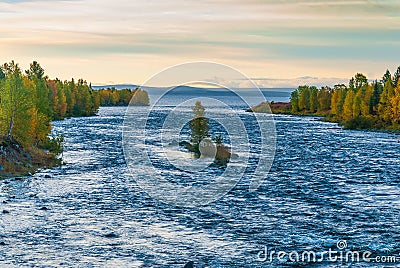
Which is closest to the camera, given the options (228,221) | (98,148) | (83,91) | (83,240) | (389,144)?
(83,240)

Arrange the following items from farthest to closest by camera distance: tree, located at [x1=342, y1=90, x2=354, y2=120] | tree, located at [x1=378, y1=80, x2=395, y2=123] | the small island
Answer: tree, located at [x1=342, y1=90, x2=354, y2=120], tree, located at [x1=378, y1=80, x2=395, y2=123], the small island

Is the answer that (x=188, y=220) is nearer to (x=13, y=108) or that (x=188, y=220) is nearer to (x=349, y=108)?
(x=13, y=108)

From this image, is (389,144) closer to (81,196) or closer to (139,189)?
(139,189)

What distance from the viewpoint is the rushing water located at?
87.2ft

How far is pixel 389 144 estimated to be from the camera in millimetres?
87375

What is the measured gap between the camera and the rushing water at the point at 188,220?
26.6 meters

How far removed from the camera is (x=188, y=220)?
3419cm

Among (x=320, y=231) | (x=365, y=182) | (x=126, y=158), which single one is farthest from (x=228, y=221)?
(x=126, y=158)

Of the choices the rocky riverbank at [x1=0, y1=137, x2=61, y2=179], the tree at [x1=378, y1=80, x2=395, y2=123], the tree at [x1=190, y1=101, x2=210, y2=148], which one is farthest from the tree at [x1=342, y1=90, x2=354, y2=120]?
the rocky riverbank at [x1=0, y1=137, x2=61, y2=179]

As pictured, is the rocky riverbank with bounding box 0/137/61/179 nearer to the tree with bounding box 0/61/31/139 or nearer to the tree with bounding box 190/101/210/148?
the tree with bounding box 0/61/31/139

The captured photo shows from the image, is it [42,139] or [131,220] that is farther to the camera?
[42,139]

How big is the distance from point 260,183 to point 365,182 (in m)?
9.63

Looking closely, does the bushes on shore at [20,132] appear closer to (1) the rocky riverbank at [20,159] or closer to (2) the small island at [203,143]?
(1) the rocky riverbank at [20,159]

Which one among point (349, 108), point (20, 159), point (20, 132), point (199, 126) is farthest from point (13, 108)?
point (349, 108)
